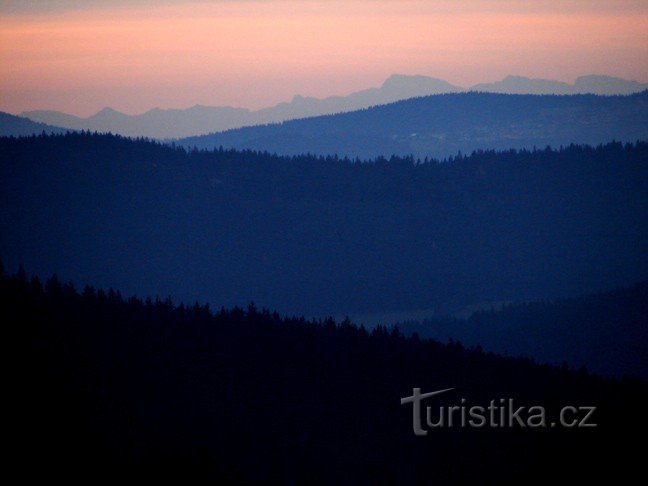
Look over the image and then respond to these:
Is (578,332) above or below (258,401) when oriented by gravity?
below

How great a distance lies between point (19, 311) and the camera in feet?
226

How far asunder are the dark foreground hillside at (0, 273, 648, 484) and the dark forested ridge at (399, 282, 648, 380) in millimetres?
63369

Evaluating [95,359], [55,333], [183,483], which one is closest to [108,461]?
[183,483]

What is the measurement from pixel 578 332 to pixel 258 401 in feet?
307

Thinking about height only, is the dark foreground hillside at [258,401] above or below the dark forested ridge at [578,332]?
above

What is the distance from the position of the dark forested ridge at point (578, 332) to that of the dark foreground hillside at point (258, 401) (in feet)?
208

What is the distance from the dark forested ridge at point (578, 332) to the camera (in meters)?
136

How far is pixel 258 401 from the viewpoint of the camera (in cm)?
6200

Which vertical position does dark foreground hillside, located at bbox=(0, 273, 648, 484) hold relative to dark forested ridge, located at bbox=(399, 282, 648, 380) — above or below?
above

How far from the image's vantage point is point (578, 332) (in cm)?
14538

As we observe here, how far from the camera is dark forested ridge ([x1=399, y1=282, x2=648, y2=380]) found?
136125 mm

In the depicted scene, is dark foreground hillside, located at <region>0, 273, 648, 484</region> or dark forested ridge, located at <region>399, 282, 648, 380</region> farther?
dark forested ridge, located at <region>399, 282, 648, 380</region>

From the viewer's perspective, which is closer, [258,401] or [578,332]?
[258,401]

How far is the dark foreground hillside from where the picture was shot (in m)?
50.2
